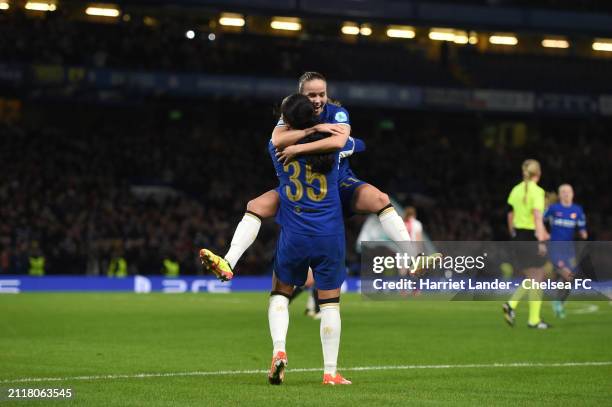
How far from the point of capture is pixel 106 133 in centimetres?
4228

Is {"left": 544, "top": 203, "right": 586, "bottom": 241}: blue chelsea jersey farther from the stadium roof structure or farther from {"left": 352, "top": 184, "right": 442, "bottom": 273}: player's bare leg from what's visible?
the stadium roof structure

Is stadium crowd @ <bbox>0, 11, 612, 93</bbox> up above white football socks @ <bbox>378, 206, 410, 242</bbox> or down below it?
above

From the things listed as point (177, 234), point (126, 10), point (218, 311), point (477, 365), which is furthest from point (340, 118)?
point (126, 10)

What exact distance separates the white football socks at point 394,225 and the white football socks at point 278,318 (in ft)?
3.41

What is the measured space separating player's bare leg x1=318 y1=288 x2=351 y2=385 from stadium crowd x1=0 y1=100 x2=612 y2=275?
23184mm

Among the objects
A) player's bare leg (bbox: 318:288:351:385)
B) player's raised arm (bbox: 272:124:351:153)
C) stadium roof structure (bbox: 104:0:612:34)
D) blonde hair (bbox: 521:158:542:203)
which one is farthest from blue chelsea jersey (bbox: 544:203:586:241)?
stadium roof structure (bbox: 104:0:612:34)

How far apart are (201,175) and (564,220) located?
22526mm

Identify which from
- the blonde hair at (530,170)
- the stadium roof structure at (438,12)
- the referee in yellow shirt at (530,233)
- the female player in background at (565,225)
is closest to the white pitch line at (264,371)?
the referee in yellow shirt at (530,233)

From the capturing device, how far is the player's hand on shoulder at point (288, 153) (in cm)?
891

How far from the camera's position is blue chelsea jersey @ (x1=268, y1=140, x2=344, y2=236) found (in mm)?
9070

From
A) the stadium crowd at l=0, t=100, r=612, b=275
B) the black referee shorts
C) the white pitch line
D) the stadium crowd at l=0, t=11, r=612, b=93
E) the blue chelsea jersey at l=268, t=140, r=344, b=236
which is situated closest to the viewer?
the blue chelsea jersey at l=268, t=140, r=344, b=236

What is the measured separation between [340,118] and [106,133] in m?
34.1

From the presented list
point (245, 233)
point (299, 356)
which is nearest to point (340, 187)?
point (245, 233)

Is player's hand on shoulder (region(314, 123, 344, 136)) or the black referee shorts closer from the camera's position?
player's hand on shoulder (region(314, 123, 344, 136))
